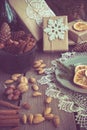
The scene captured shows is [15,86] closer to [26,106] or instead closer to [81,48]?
[26,106]

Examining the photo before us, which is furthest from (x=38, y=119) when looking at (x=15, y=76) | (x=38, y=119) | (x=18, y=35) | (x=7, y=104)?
(x=18, y=35)

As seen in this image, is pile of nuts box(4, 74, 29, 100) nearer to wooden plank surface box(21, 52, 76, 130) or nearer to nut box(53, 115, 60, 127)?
wooden plank surface box(21, 52, 76, 130)

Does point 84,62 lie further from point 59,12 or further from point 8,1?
point 59,12

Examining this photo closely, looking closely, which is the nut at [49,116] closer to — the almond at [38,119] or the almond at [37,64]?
the almond at [38,119]

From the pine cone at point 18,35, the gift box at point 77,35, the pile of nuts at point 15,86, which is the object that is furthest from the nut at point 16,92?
the gift box at point 77,35

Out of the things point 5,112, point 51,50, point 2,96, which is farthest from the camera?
point 51,50

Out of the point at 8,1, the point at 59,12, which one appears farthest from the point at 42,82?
the point at 59,12

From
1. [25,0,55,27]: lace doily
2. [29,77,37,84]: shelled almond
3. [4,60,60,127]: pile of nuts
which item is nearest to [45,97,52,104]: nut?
[4,60,60,127]: pile of nuts
